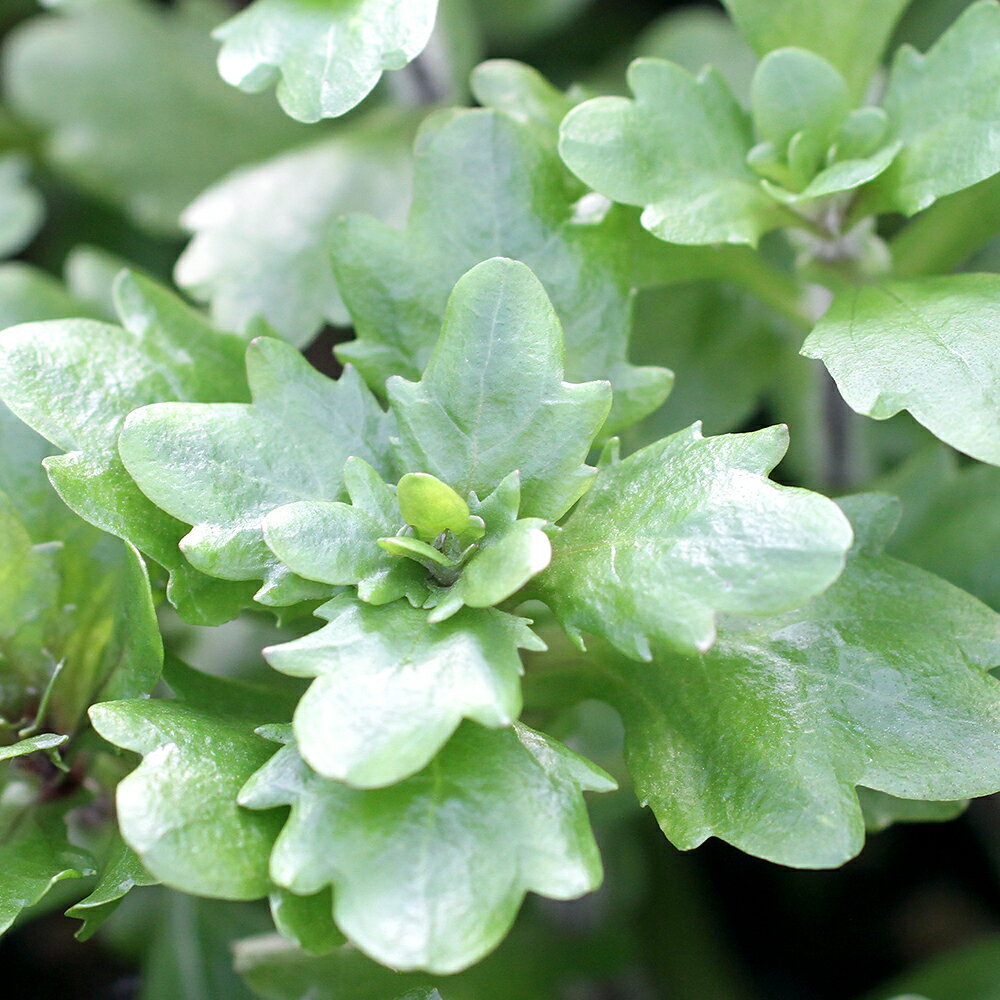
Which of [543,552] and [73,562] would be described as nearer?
[543,552]

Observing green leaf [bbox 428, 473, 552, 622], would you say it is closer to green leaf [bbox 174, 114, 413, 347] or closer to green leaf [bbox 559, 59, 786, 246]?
green leaf [bbox 559, 59, 786, 246]

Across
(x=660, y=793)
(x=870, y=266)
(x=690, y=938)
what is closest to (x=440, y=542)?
(x=660, y=793)

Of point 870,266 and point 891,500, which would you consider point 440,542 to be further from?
point 870,266

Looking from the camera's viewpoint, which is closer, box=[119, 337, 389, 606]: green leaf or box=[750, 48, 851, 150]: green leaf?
box=[119, 337, 389, 606]: green leaf

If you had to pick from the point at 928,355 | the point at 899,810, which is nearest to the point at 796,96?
the point at 928,355

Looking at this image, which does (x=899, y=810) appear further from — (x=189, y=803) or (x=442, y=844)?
(x=189, y=803)

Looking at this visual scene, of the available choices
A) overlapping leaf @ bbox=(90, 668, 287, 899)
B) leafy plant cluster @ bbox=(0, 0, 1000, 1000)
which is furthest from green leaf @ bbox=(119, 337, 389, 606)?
overlapping leaf @ bbox=(90, 668, 287, 899)
